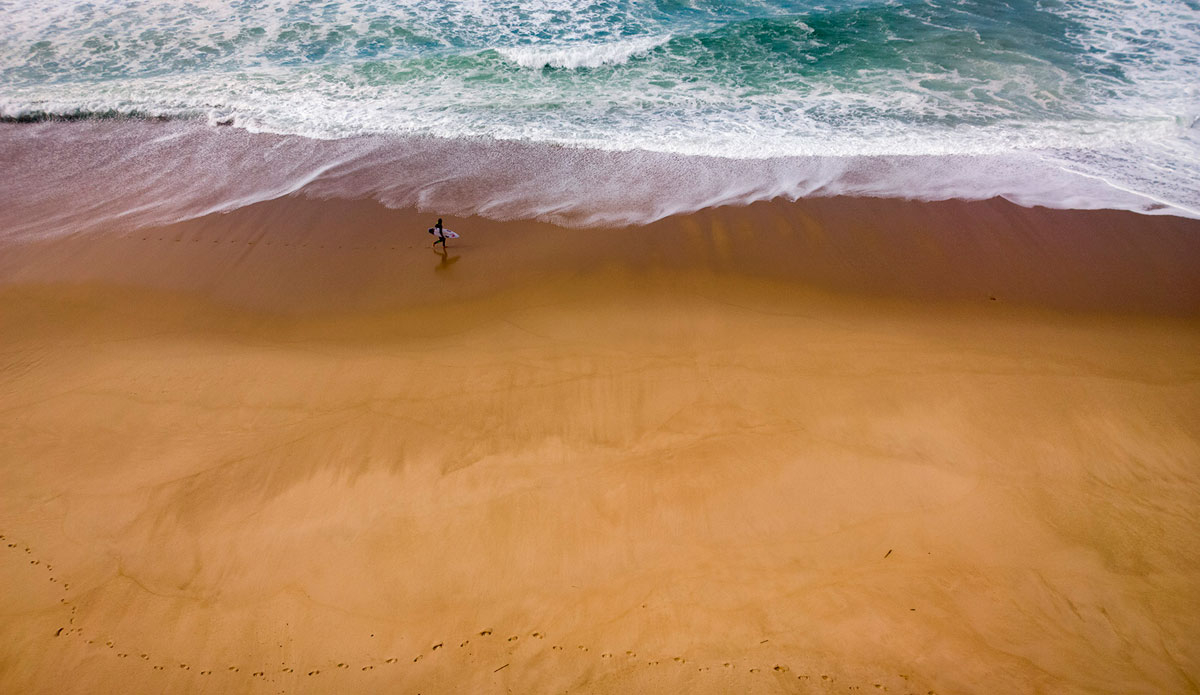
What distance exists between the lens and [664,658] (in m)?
4.56

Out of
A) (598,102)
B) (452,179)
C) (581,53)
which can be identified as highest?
(581,53)

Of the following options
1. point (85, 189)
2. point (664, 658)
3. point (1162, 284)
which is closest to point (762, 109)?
point (1162, 284)

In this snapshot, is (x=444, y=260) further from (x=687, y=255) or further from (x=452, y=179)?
(x=687, y=255)

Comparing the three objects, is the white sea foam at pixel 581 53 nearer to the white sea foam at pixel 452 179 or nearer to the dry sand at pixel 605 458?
the white sea foam at pixel 452 179

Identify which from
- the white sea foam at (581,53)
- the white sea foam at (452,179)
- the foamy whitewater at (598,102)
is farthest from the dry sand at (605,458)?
the white sea foam at (581,53)

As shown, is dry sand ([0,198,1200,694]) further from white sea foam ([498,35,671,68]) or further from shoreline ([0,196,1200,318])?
white sea foam ([498,35,671,68])

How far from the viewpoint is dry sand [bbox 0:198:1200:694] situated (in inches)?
184

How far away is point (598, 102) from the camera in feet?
40.5

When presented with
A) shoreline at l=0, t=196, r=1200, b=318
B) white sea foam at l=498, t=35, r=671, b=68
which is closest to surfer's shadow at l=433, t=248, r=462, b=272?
shoreline at l=0, t=196, r=1200, b=318

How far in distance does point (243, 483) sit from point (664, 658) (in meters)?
4.59

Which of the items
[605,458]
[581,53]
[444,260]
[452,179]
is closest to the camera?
[605,458]

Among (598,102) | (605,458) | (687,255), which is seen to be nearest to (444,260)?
(687,255)

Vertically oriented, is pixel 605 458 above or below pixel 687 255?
below

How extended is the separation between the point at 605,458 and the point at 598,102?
927 centimetres
